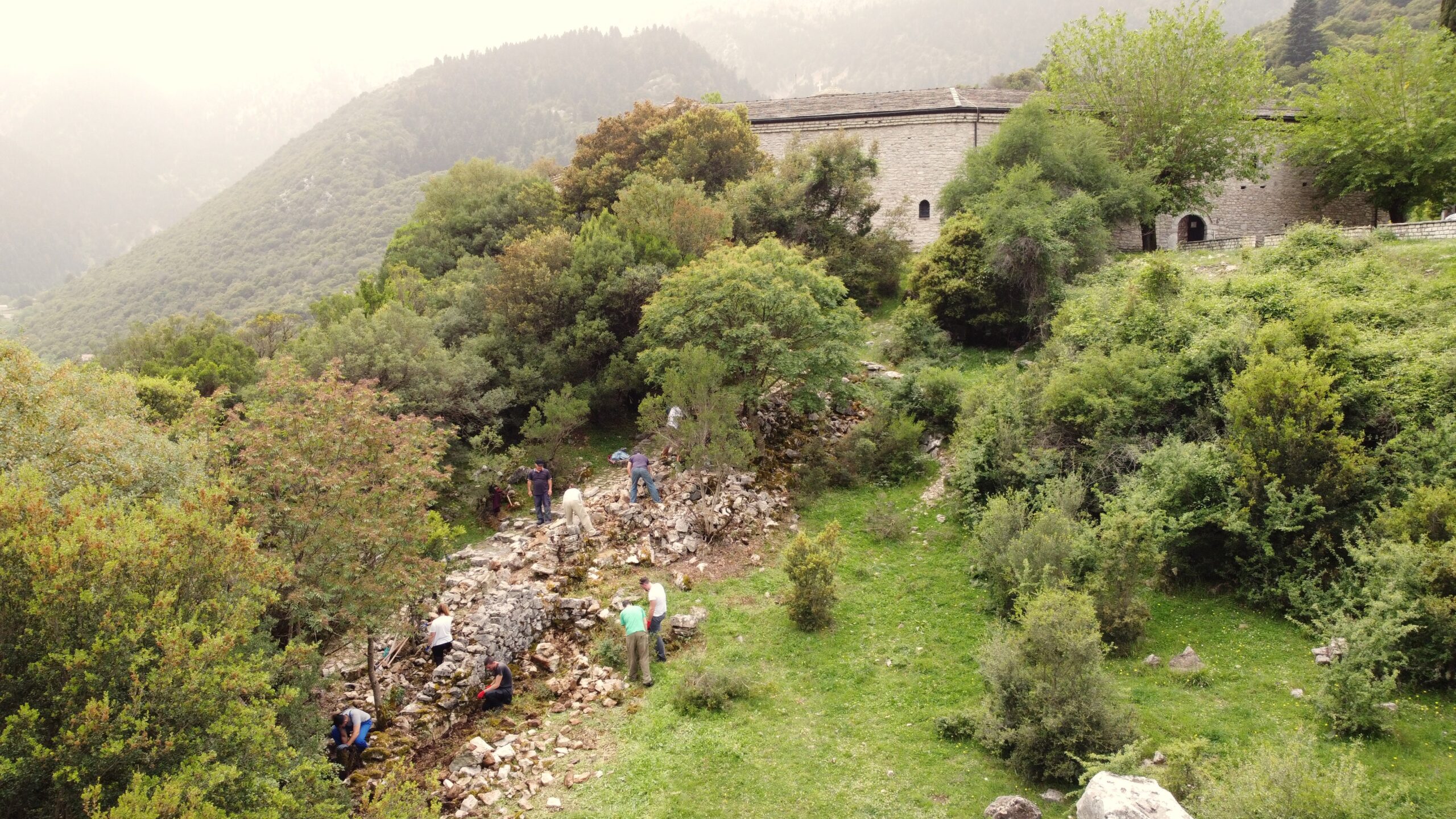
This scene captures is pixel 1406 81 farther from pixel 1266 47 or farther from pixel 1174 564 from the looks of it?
pixel 1266 47

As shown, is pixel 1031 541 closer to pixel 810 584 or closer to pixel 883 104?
pixel 810 584

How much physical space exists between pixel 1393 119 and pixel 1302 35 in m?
38.8

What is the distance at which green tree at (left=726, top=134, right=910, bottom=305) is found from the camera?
2667 centimetres

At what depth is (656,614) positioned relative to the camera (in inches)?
433

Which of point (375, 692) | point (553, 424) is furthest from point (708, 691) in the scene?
point (553, 424)

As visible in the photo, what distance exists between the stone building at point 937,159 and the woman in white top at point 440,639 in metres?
24.3

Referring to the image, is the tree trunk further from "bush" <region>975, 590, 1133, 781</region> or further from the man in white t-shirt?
"bush" <region>975, 590, 1133, 781</region>

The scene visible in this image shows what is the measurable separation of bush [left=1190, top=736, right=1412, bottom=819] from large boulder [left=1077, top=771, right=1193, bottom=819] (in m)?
0.35

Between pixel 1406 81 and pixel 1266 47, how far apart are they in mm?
39612

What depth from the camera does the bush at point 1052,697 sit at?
786 centimetres

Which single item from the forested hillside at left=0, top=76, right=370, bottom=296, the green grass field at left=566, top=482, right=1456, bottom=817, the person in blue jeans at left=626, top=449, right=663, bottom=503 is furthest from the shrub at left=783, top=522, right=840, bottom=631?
the forested hillside at left=0, top=76, right=370, bottom=296

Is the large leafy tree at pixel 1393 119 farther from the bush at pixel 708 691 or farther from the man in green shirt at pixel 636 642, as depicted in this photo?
the man in green shirt at pixel 636 642

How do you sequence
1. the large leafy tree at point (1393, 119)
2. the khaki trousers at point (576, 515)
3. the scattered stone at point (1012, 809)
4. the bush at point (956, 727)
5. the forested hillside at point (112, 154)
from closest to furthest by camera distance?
the scattered stone at point (1012, 809) < the bush at point (956, 727) < the khaki trousers at point (576, 515) < the large leafy tree at point (1393, 119) < the forested hillside at point (112, 154)

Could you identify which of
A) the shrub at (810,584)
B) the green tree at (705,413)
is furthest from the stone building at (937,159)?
the shrub at (810,584)
